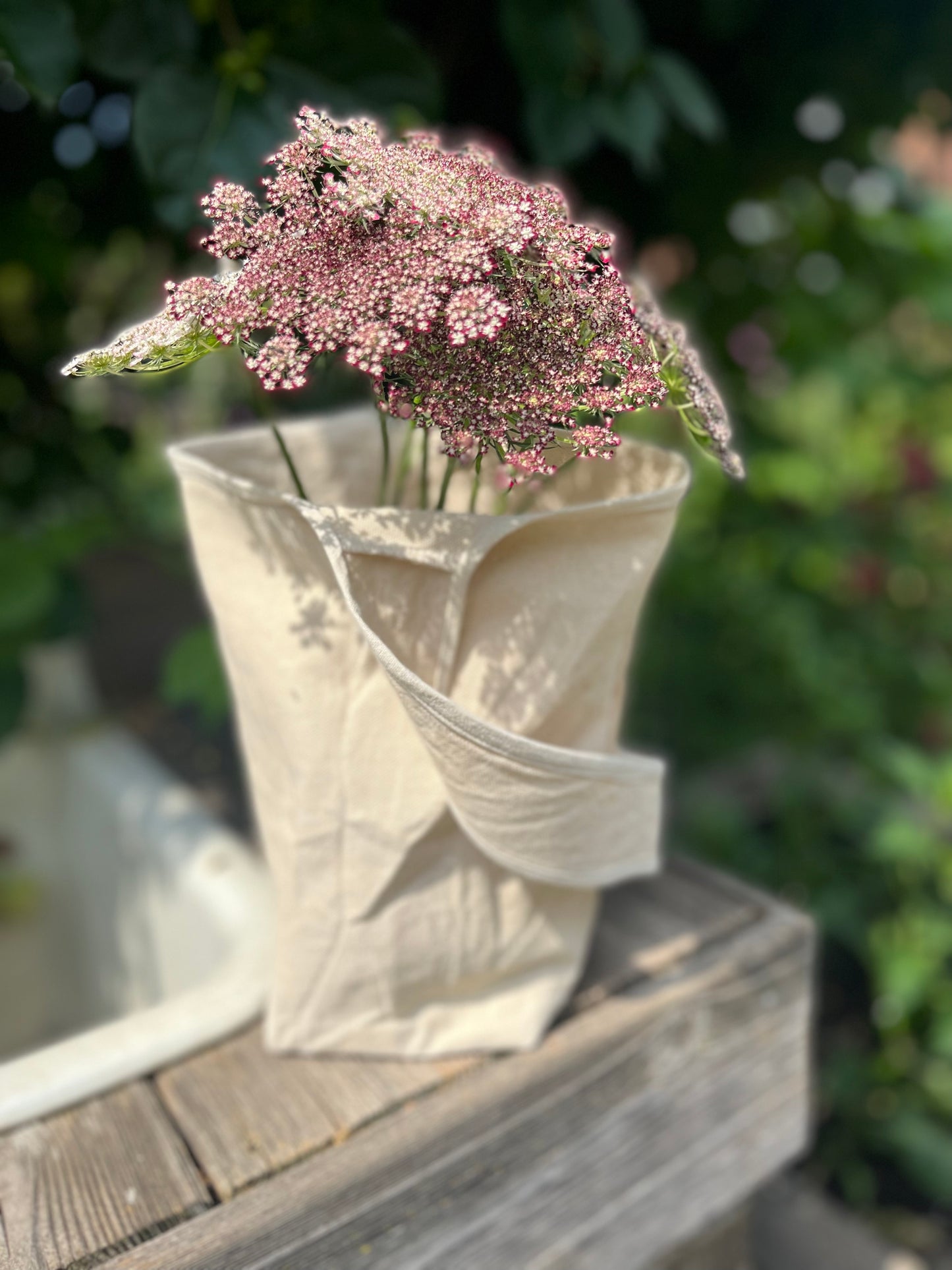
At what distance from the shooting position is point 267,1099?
602 millimetres

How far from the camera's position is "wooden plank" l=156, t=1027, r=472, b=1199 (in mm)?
558

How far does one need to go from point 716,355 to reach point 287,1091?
3.42ft

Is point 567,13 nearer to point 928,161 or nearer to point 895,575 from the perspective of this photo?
point 895,575

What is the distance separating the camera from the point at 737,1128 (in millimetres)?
732

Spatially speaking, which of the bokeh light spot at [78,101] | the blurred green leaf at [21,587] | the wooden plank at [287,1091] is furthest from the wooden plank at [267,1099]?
the bokeh light spot at [78,101]

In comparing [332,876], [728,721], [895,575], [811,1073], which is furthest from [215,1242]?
[895,575]

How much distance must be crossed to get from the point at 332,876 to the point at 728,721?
1.19 meters

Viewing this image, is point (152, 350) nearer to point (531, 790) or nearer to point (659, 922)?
point (531, 790)

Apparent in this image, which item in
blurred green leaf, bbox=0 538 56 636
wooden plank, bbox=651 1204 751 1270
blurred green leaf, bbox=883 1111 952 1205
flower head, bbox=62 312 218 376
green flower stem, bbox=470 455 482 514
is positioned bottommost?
blurred green leaf, bbox=883 1111 952 1205

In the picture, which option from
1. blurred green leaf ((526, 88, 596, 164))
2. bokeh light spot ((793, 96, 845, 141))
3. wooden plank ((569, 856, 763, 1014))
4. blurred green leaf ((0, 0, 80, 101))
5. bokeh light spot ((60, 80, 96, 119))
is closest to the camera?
blurred green leaf ((0, 0, 80, 101))

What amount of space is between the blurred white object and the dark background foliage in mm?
120

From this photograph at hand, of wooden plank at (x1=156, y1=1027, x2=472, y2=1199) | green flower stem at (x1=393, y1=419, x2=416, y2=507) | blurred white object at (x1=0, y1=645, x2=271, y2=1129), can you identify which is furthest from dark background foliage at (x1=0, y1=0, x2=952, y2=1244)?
wooden plank at (x1=156, y1=1027, x2=472, y2=1199)

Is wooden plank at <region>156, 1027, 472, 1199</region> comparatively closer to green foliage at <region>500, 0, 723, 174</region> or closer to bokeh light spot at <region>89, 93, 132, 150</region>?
green foliage at <region>500, 0, 723, 174</region>

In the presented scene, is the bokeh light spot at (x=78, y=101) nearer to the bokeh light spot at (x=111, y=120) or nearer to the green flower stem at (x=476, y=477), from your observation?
the bokeh light spot at (x=111, y=120)
